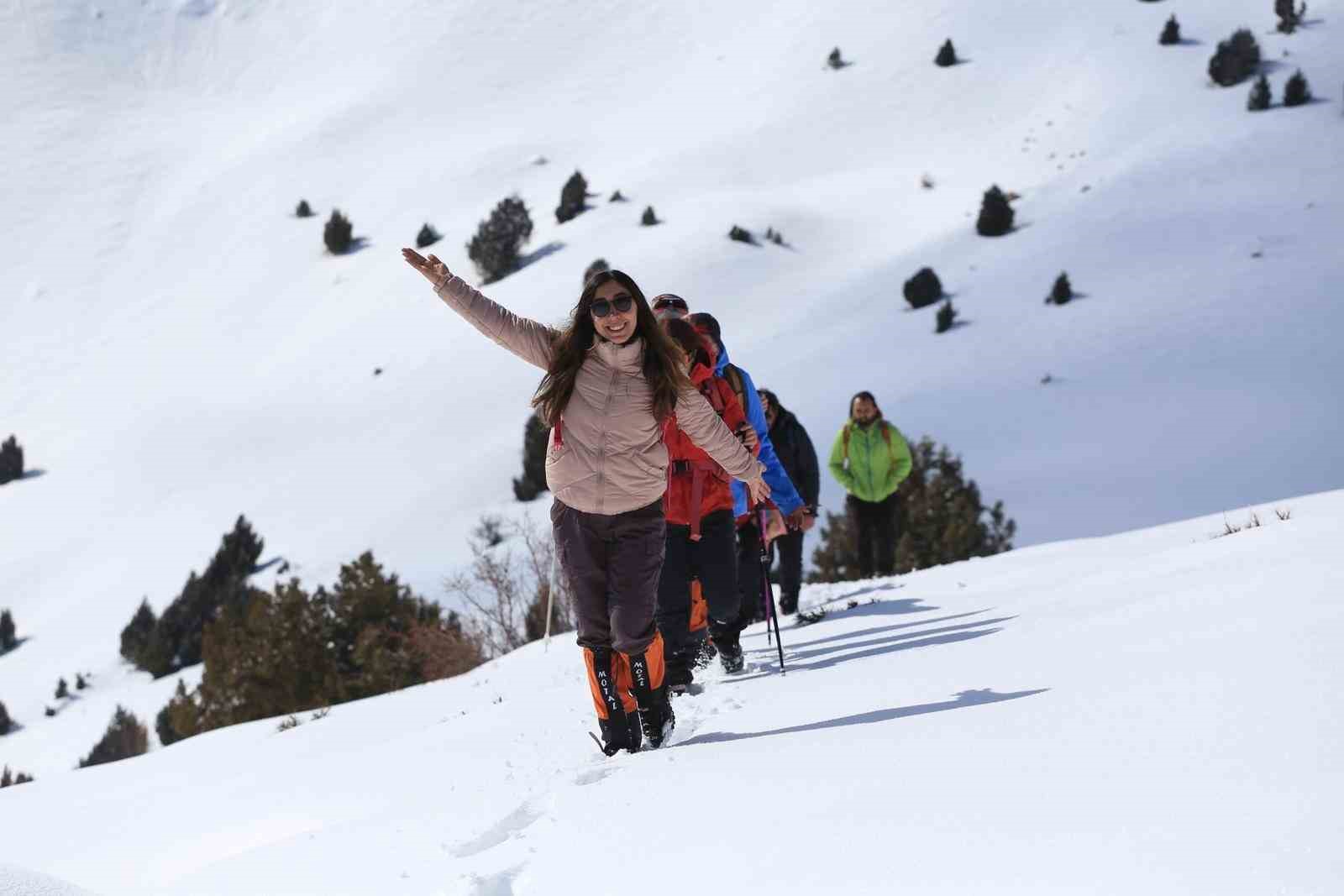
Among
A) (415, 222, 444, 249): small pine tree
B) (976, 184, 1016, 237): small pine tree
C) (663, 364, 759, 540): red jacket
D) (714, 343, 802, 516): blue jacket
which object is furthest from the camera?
(415, 222, 444, 249): small pine tree

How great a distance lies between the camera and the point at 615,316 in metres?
3.65

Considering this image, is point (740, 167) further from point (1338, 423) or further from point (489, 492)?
point (1338, 423)

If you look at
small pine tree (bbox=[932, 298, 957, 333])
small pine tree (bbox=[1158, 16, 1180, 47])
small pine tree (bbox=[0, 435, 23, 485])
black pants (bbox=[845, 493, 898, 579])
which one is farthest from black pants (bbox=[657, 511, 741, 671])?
small pine tree (bbox=[1158, 16, 1180, 47])

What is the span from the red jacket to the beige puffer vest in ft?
2.71

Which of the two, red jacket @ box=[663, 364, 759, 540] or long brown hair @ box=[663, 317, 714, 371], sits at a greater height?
long brown hair @ box=[663, 317, 714, 371]

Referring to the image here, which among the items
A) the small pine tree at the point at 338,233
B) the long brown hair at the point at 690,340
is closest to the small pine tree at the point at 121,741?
the long brown hair at the point at 690,340

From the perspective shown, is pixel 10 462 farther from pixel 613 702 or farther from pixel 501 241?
pixel 613 702

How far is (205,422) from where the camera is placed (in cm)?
2989

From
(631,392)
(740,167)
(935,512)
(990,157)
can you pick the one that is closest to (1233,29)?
(990,157)

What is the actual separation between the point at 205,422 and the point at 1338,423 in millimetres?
24739

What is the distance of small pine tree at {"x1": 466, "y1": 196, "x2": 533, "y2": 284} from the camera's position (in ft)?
113

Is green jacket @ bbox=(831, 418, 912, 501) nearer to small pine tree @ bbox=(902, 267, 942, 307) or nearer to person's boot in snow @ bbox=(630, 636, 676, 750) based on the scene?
person's boot in snow @ bbox=(630, 636, 676, 750)

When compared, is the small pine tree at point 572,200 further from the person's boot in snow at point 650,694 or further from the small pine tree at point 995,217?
the person's boot in snow at point 650,694

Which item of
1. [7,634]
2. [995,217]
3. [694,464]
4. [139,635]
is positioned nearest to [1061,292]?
[995,217]
